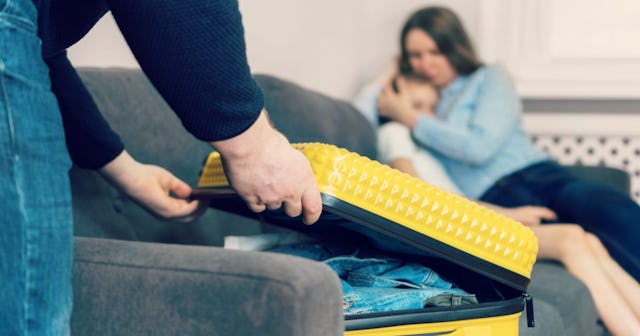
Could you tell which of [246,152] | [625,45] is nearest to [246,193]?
[246,152]

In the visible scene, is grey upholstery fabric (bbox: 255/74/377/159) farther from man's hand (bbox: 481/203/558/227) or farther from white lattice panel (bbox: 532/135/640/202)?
white lattice panel (bbox: 532/135/640/202)

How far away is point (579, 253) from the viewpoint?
180 centimetres

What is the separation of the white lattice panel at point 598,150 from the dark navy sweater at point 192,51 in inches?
92.0

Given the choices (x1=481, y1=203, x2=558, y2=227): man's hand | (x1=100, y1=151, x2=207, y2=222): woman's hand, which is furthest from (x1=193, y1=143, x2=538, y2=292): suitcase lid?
(x1=481, y1=203, x2=558, y2=227): man's hand

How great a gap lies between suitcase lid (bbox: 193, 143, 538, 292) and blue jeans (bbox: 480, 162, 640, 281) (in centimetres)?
99

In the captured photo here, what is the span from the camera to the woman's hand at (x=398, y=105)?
2.55 meters

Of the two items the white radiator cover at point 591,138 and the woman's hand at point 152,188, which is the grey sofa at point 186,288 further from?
the white radiator cover at point 591,138

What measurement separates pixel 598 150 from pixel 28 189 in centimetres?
253

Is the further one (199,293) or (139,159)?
(139,159)

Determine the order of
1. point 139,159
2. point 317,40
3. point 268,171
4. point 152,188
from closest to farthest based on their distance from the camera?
point 268,171, point 152,188, point 139,159, point 317,40

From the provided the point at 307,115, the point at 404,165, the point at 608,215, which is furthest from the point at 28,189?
the point at 404,165

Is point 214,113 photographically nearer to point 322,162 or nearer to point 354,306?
point 322,162

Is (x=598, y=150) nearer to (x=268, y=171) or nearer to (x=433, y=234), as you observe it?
(x=433, y=234)

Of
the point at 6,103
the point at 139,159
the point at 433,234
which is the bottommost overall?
the point at 139,159
